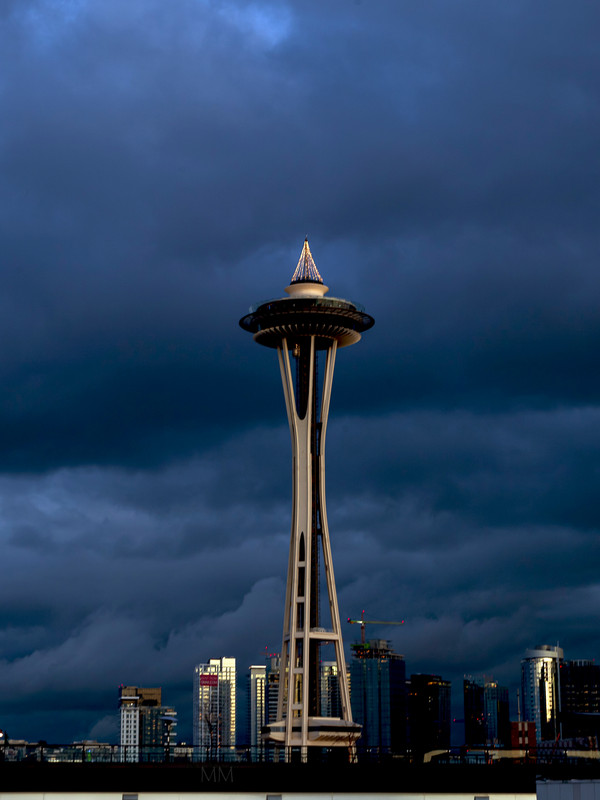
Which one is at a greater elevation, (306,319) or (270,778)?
(306,319)

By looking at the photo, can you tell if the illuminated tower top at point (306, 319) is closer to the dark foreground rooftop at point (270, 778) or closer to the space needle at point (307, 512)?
the space needle at point (307, 512)

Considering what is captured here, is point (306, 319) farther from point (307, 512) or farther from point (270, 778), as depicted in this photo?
point (270, 778)

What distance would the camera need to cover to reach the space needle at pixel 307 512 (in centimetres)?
12612

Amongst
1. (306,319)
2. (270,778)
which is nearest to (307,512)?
(306,319)

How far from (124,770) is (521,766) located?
2030 cm

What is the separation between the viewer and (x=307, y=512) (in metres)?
127

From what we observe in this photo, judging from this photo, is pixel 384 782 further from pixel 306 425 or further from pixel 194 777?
pixel 306 425

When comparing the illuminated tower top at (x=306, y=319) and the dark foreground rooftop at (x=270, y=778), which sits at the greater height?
the illuminated tower top at (x=306, y=319)

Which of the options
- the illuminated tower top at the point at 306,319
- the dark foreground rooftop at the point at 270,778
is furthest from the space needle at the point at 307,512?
the dark foreground rooftop at the point at 270,778

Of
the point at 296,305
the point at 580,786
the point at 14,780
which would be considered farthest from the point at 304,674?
the point at 14,780

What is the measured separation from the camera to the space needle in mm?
126125

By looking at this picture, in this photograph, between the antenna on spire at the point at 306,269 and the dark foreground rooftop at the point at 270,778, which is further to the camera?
the antenna on spire at the point at 306,269

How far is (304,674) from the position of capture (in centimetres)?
12619

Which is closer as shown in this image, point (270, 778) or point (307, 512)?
point (270, 778)
